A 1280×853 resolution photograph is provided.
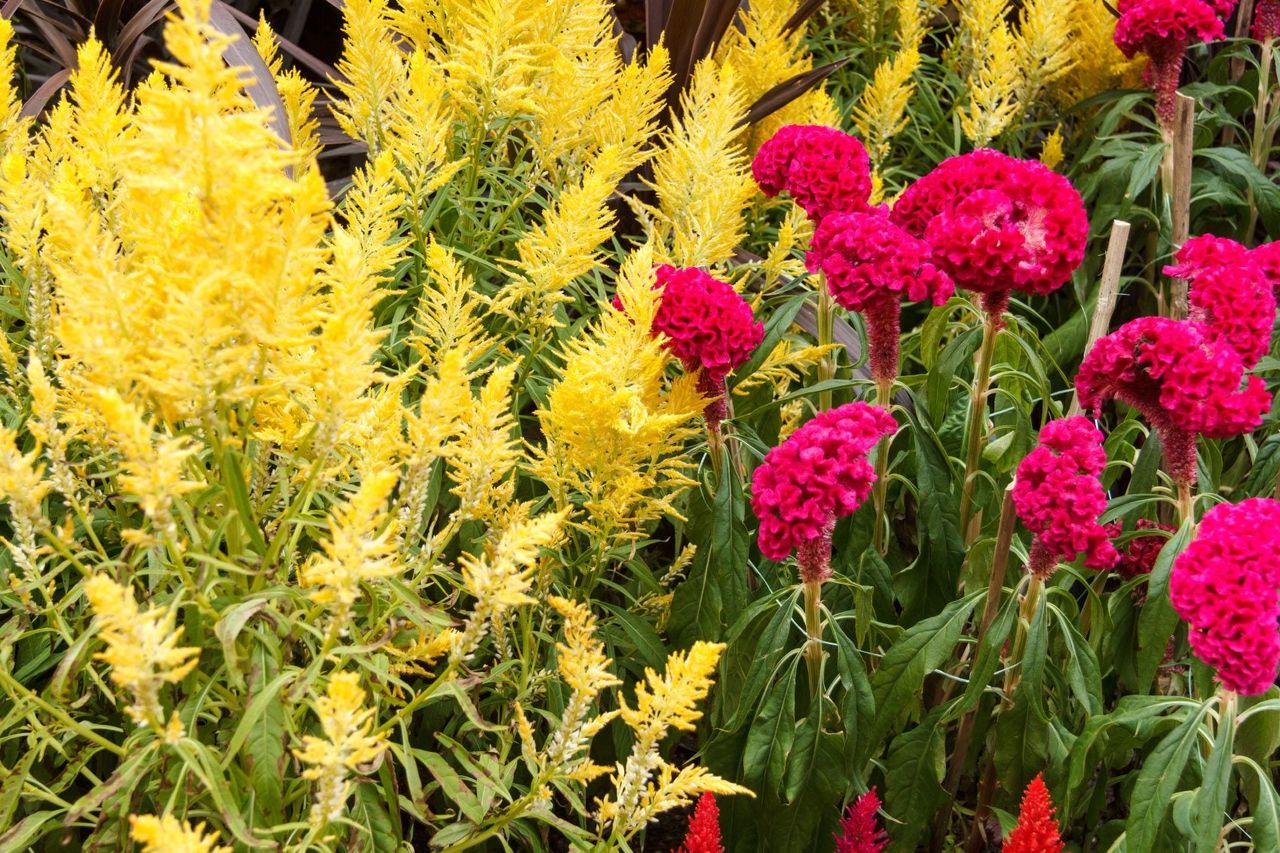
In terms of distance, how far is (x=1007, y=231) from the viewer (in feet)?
6.37

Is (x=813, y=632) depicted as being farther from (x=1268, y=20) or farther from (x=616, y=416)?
(x=1268, y=20)

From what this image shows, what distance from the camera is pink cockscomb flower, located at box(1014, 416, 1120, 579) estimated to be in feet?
6.13

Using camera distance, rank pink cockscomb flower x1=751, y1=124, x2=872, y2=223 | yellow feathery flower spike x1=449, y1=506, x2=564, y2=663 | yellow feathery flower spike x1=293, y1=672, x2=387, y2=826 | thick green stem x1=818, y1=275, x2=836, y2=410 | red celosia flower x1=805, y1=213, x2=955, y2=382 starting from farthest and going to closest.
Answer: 1. thick green stem x1=818, y1=275, x2=836, y2=410
2. pink cockscomb flower x1=751, y1=124, x2=872, y2=223
3. red celosia flower x1=805, y1=213, x2=955, y2=382
4. yellow feathery flower spike x1=449, y1=506, x2=564, y2=663
5. yellow feathery flower spike x1=293, y1=672, x2=387, y2=826

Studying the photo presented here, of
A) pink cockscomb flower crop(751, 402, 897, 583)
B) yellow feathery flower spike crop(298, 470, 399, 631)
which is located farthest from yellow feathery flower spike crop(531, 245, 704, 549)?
yellow feathery flower spike crop(298, 470, 399, 631)

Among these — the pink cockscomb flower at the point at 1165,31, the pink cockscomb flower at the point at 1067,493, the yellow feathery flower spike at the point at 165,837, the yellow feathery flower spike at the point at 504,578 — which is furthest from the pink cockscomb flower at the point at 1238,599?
the pink cockscomb flower at the point at 1165,31

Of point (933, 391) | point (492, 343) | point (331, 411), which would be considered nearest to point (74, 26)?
point (492, 343)

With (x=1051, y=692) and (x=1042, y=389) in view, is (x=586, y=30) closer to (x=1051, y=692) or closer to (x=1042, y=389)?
(x=1042, y=389)

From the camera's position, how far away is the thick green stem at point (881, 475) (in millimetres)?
2209

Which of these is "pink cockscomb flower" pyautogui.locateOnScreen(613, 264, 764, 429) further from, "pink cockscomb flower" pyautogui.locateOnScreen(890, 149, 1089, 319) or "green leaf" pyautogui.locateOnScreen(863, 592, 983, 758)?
"green leaf" pyautogui.locateOnScreen(863, 592, 983, 758)

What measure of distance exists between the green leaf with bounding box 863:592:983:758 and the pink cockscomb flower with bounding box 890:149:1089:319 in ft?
1.60

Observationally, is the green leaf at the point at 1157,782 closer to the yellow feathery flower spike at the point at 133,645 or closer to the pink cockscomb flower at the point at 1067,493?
the pink cockscomb flower at the point at 1067,493

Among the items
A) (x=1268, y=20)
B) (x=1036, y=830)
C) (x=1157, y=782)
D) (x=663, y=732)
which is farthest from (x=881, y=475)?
(x=1268, y=20)

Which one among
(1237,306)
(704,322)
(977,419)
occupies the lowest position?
(977,419)

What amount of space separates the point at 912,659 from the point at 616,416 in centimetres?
66
